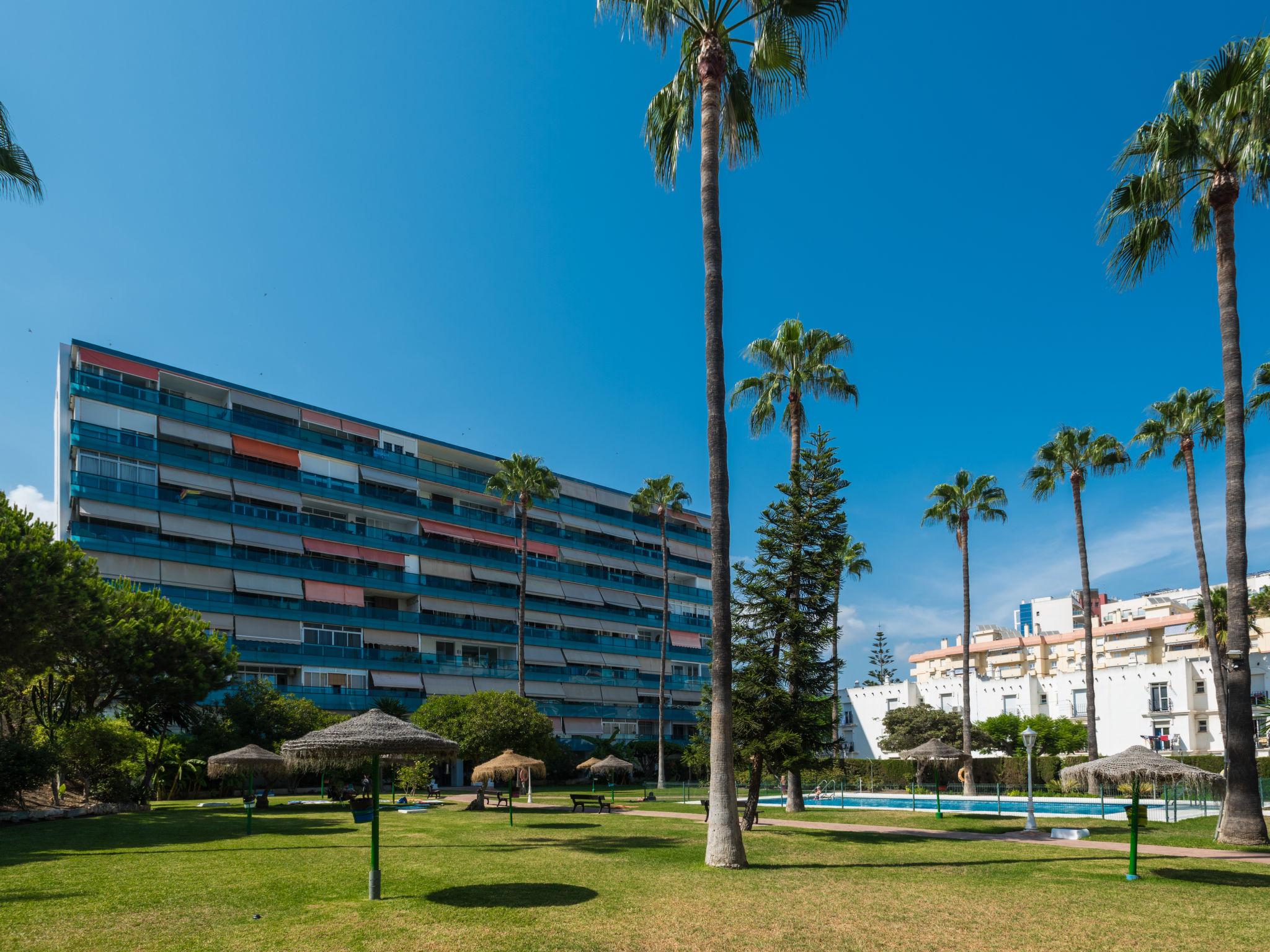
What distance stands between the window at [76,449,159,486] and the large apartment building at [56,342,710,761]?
0.26ft

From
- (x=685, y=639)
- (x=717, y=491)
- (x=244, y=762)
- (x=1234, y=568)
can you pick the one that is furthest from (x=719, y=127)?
(x=685, y=639)

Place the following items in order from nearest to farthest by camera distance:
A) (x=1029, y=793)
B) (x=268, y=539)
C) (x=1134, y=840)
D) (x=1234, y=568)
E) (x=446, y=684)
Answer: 1. (x=1134, y=840)
2. (x=1234, y=568)
3. (x=1029, y=793)
4. (x=268, y=539)
5. (x=446, y=684)

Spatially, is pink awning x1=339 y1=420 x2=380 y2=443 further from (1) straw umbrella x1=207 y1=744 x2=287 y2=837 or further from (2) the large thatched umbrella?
(2) the large thatched umbrella

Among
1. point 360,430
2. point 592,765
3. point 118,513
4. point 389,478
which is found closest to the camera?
point 592,765

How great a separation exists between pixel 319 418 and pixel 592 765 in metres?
33.5

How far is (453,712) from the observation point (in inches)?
1658

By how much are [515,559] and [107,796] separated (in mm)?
39790

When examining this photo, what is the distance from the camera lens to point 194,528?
53312mm

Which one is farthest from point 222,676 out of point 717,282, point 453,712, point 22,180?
point 717,282

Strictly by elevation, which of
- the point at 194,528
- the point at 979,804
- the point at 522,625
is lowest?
the point at 979,804

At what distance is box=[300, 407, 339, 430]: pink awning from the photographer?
60844 mm

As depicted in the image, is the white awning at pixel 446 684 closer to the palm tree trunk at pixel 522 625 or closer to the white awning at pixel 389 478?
the palm tree trunk at pixel 522 625

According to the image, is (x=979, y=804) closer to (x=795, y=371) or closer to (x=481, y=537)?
(x=795, y=371)

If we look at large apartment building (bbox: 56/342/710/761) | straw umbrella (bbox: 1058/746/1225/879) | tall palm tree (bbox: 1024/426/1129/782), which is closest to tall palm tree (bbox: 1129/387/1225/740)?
tall palm tree (bbox: 1024/426/1129/782)
